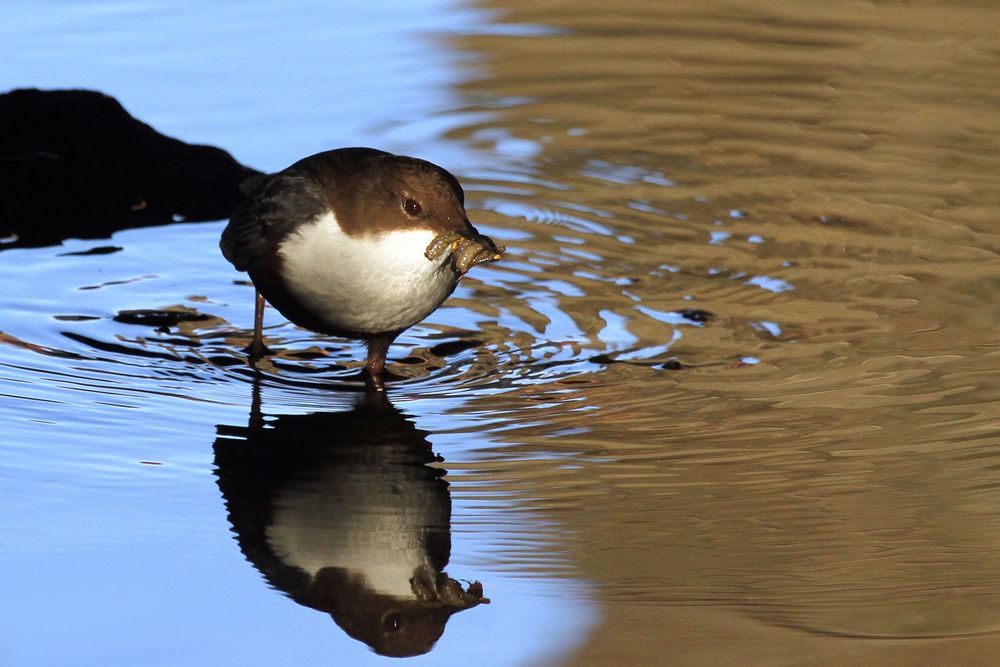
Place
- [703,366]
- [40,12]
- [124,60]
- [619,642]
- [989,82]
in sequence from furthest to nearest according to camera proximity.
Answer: [40,12] < [124,60] < [989,82] < [703,366] < [619,642]

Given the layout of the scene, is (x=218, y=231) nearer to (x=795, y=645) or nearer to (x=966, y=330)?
(x=966, y=330)

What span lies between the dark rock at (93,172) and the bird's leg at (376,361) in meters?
1.92

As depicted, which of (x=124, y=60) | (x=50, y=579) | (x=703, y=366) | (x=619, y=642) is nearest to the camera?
(x=619, y=642)

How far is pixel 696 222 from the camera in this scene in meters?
5.84

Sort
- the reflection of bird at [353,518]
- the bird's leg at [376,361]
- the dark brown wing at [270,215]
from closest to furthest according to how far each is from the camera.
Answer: the reflection of bird at [353,518], the dark brown wing at [270,215], the bird's leg at [376,361]

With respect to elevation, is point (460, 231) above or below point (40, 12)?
above

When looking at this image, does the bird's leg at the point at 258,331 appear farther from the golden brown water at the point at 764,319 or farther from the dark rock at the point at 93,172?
the dark rock at the point at 93,172

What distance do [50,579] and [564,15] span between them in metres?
6.32

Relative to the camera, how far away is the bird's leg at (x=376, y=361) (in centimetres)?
433

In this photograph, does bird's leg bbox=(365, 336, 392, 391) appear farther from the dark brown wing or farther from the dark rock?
the dark rock

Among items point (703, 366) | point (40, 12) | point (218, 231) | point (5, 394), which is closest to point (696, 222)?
point (703, 366)

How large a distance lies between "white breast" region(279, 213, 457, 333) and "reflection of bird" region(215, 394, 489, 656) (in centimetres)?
27

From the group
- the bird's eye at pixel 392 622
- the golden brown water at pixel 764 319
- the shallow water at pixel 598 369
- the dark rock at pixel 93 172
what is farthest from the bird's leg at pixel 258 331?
the bird's eye at pixel 392 622

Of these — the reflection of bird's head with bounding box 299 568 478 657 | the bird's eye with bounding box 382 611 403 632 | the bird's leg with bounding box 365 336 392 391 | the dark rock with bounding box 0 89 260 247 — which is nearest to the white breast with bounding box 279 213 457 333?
the bird's leg with bounding box 365 336 392 391
